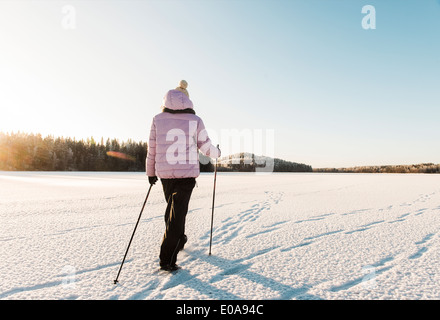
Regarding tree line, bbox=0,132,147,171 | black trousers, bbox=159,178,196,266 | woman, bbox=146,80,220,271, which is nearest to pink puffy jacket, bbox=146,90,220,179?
woman, bbox=146,80,220,271

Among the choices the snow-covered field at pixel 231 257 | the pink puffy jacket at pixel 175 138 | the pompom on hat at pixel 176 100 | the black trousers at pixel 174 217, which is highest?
the pompom on hat at pixel 176 100

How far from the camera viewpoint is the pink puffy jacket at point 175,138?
283cm

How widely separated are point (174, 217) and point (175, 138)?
954 mm

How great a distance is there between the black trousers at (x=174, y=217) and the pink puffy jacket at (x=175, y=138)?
11cm

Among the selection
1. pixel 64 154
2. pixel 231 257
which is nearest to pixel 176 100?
pixel 231 257

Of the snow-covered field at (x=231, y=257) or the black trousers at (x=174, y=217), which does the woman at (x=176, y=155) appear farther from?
the snow-covered field at (x=231, y=257)

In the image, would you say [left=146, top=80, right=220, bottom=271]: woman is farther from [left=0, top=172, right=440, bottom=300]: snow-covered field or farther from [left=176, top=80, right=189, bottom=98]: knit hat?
[left=0, top=172, right=440, bottom=300]: snow-covered field

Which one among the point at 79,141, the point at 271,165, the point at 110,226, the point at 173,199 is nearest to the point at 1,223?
the point at 110,226

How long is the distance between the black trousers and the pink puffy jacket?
0.35 feet

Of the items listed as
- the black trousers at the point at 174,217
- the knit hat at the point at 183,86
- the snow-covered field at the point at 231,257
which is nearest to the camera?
the snow-covered field at the point at 231,257

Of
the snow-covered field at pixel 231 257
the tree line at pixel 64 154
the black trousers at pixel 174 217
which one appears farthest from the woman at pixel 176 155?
the tree line at pixel 64 154

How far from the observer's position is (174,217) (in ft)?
9.28
